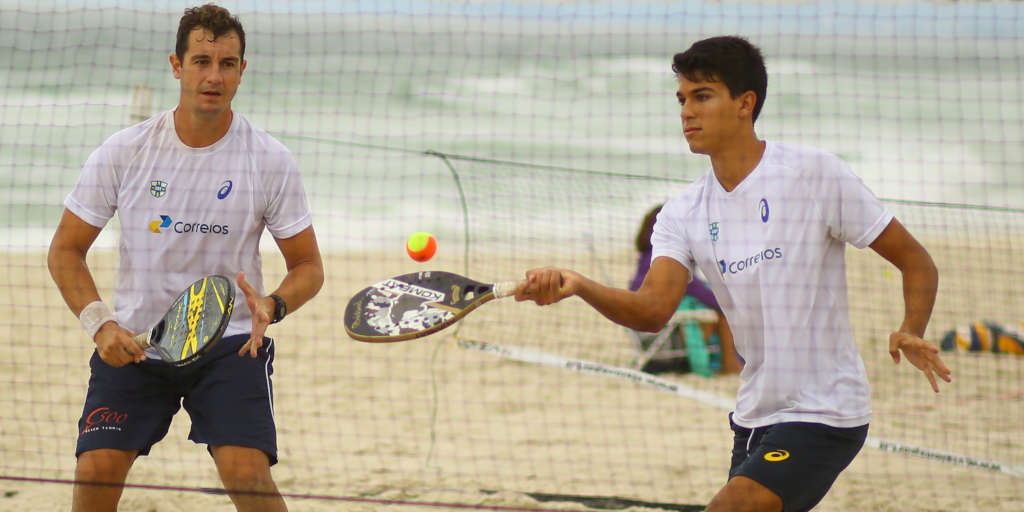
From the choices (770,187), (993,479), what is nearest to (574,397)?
(993,479)

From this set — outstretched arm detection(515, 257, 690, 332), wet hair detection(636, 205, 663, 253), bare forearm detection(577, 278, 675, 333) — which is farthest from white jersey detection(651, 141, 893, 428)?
wet hair detection(636, 205, 663, 253)

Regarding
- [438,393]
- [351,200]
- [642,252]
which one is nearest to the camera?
[438,393]

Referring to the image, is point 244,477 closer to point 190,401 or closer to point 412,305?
point 190,401

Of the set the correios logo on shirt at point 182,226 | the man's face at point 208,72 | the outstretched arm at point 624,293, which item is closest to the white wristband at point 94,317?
the correios logo on shirt at point 182,226

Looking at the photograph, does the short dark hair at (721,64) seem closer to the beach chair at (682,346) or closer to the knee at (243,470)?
the knee at (243,470)

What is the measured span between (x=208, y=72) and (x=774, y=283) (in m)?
1.93

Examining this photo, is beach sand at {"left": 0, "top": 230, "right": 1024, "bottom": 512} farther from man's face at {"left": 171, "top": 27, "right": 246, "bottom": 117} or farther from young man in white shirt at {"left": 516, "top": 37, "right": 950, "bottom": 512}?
man's face at {"left": 171, "top": 27, "right": 246, "bottom": 117}

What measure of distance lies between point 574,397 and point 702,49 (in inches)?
165

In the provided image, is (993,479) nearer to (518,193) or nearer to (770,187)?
(770,187)

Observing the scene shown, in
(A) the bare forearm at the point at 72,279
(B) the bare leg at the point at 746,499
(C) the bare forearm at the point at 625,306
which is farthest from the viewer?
(A) the bare forearm at the point at 72,279

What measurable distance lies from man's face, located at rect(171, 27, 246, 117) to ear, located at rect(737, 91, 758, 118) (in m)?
1.62

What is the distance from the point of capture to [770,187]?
10.6 ft

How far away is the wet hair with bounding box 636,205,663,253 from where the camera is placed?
7.55 meters

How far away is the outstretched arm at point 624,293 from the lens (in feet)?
9.61
